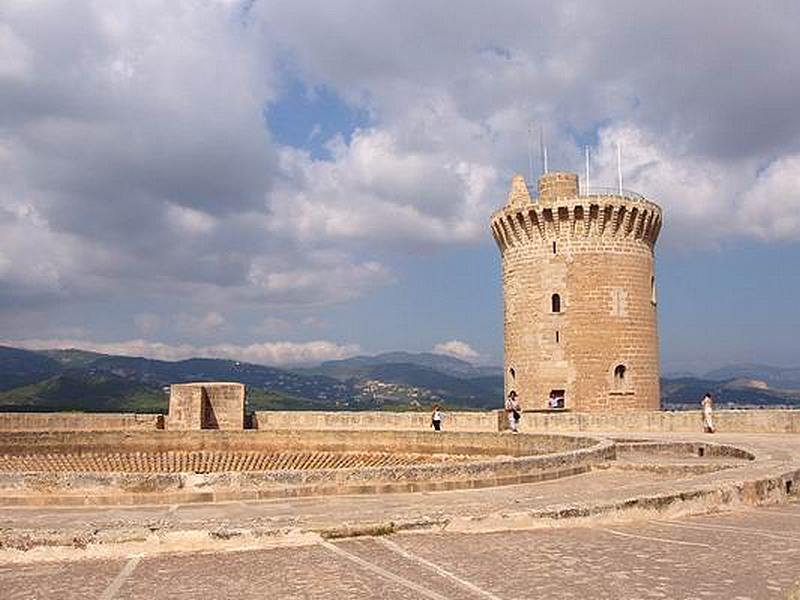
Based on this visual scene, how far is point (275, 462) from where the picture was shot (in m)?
18.8

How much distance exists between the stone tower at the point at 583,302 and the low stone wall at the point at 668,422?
679 cm

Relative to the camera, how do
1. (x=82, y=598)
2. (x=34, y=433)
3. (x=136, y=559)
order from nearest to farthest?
1. (x=82, y=598)
2. (x=136, y=559)
3. (x=34, y=433)

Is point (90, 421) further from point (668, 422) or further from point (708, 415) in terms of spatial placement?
point (708, 415)

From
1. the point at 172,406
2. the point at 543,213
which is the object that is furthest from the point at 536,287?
the point at 172,406

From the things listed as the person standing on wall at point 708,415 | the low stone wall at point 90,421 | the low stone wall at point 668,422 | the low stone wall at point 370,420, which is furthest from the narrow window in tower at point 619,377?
the low stone wall at point 90,421

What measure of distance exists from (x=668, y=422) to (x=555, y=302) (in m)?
9.54

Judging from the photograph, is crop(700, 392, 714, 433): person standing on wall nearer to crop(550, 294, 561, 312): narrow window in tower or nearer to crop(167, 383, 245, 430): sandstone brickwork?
crop(550, 294, 561, 312): narrow window in tower

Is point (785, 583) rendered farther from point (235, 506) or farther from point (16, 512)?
point (16, 512)

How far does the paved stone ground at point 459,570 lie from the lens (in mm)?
5477

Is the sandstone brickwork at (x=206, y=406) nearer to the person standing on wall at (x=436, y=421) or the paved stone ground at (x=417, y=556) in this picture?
the person standing on wall at (x=436, y=421)

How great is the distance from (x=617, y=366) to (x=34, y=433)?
67.8ft

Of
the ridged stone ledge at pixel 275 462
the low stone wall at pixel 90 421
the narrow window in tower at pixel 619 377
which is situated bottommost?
the ridged stone ledge at pixel 275 462

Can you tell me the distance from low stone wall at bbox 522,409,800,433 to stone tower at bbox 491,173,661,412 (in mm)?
6794

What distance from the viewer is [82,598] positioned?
5.39 m
